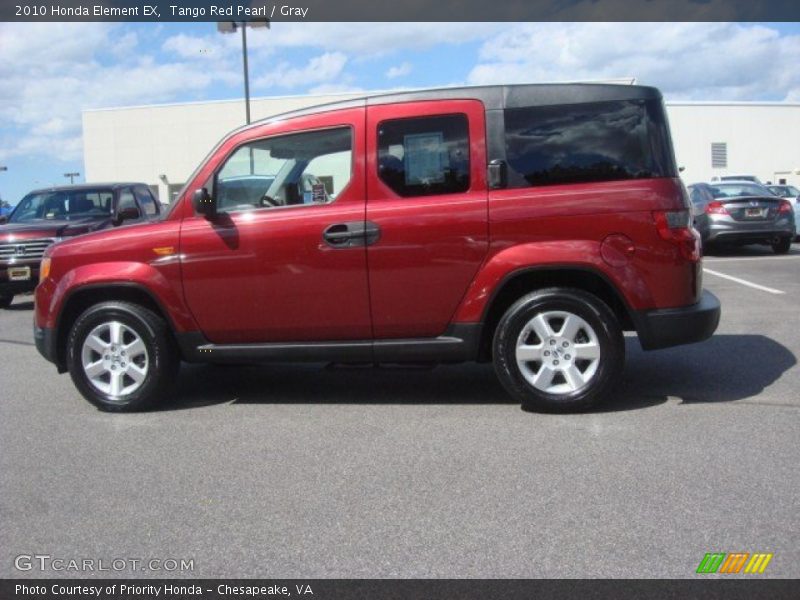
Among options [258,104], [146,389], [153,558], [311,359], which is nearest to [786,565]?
[153,558]

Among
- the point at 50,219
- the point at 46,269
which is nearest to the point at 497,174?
the point at 46,269

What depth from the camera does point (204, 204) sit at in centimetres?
567

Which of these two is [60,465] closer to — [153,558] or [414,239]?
[153,558]

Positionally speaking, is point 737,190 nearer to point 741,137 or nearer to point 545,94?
point 545,94

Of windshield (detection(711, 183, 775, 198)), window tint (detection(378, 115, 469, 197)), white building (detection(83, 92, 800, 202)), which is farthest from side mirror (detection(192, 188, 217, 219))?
white building (detection(83, 92, 800, 202))

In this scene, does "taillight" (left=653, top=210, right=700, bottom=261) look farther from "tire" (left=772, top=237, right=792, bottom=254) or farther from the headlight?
"tire" (left=772, top=237, right=792, bottom=254)

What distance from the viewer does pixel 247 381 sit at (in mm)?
6961

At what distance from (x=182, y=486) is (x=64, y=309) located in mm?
2262

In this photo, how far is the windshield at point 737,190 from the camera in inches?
647

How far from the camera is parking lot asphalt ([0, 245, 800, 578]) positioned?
3520 millimetres

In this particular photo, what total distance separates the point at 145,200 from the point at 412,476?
1079 centimetres

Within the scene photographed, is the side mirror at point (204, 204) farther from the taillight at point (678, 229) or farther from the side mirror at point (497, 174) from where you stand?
the taillight at point (678, 229)

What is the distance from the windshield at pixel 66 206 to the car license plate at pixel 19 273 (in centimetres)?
105

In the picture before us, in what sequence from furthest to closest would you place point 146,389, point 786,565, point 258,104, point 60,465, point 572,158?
point 258,104 → point 146,389 → point 572,158 → point 60,465 → point 786,565
